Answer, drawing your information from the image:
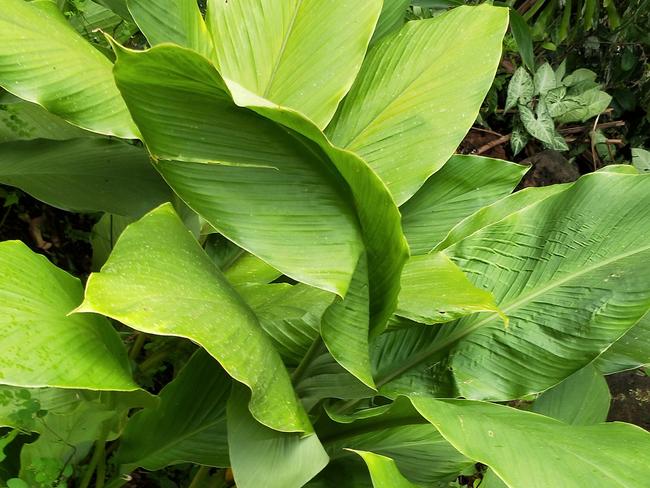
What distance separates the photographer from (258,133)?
60 cm

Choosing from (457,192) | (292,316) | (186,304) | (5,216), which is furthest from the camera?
(5,216)

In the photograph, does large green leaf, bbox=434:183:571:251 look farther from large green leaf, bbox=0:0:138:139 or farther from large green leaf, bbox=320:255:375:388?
large green leaf, bbox=0:0:138:139

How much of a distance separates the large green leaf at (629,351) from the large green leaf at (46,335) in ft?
2.31

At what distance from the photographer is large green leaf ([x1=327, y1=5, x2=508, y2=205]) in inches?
35.1

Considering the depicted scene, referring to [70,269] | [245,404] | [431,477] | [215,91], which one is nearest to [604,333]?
[431,477]

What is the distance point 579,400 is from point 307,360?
0.47 metres

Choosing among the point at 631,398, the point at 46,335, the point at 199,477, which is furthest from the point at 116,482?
the point at 631,398

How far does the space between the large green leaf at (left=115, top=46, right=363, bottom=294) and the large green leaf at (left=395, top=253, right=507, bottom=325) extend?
0.37 feet

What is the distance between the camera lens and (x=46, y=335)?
2.02 ft

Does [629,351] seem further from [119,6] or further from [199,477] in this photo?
[119,6]

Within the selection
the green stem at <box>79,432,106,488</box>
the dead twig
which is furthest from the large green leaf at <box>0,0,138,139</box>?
the dead twig

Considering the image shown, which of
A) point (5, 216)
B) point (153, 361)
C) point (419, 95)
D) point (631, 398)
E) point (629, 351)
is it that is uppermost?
point (419, 95)

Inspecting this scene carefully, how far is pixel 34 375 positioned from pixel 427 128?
59cm

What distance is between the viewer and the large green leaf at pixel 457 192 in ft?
3.52
